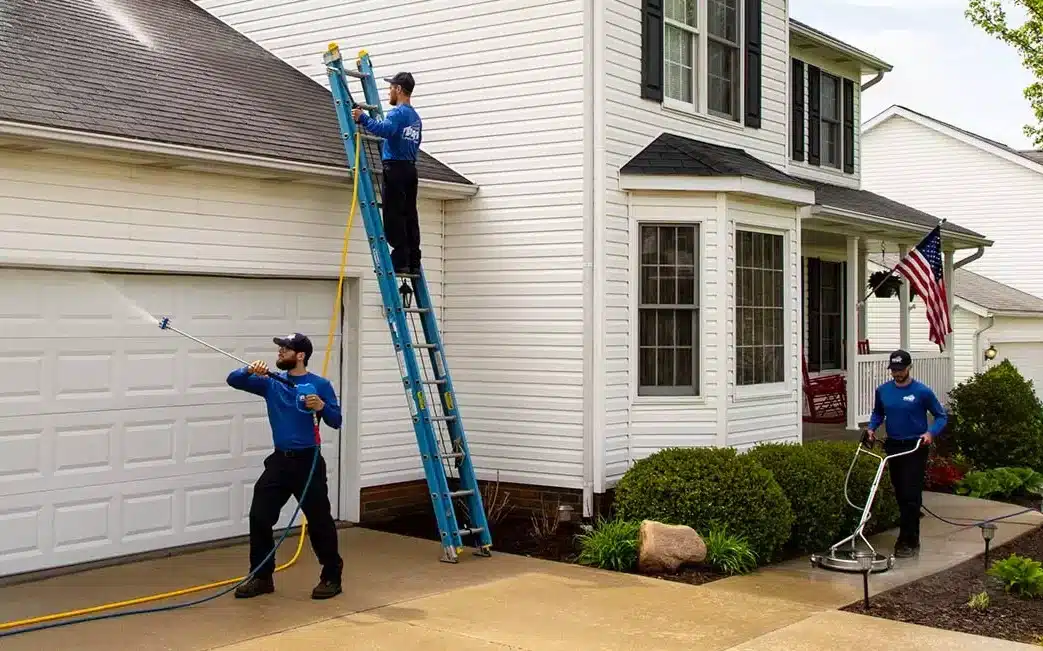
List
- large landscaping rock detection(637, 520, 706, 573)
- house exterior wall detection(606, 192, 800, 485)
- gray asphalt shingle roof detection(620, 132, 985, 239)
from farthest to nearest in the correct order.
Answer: house exterior wall detection(606, 192, 800, 485), gray asphalt shingle roof detection(620, 132, 985, 239), large landscaping rock detection(637, 520, 706, 573)

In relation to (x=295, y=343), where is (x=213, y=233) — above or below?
above

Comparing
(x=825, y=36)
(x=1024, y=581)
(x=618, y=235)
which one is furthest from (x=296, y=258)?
(x=825, y=36)

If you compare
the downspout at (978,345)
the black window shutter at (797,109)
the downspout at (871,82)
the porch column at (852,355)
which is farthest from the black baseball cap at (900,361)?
the downspout at (978,345)

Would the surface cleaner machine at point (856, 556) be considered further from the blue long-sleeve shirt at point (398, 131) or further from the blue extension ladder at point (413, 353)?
the blue long-sleeve shirt at point (398, 131)

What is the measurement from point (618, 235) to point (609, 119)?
113 cm

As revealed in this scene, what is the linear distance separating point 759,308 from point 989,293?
16.5m

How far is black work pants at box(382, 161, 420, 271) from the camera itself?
10.4 meters

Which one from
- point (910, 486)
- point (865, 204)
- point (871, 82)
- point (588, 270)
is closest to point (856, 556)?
point (910, 486)

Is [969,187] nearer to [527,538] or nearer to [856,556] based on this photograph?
[856,556]

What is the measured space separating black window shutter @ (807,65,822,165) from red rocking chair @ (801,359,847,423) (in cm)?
324

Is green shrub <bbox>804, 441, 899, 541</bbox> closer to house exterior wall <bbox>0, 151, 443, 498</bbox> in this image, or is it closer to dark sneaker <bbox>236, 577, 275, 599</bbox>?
house exterior wall <bbox>0, 151, 443, 498</bbox>

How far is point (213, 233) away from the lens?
10.2 metres

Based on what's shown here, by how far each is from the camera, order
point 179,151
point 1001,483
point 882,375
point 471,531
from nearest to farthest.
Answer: point 179,151, point 471,531, point 1001,483, point 882,375

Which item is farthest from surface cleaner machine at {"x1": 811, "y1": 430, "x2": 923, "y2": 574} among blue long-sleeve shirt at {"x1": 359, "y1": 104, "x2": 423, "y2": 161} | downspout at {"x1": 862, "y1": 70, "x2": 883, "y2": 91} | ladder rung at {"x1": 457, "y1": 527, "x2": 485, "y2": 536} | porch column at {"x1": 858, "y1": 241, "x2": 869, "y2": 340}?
downspout at {"x1": 862, "y1": 70, "x2": 883, "y2": 91}
